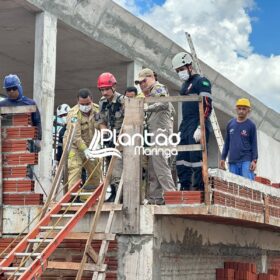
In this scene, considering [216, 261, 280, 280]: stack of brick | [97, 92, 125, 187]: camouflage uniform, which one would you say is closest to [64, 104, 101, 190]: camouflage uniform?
[97, 92, 125, 187]: camouflage uniform

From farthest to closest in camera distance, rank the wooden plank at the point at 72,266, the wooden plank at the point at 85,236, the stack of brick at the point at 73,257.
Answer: the stack of brick at the point at 73,257 → the wooden plank at the point at 85,236 → the wooden plank at the point at 72,266

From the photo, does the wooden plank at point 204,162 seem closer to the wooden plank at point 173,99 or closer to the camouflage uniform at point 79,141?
the wooden plank at point 173,99

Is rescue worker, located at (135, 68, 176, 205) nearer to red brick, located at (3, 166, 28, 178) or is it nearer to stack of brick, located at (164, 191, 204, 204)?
stack of brick, located at (164, 191, 204, 204)

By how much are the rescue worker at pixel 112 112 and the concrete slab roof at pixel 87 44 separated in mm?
4099

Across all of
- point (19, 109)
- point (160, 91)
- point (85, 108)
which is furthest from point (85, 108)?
point (160, 91)

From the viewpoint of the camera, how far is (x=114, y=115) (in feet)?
23.7

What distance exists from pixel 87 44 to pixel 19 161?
6.06m

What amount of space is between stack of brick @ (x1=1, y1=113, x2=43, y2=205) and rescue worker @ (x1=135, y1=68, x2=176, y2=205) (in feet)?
4.42

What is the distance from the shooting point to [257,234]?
9562 millimetres

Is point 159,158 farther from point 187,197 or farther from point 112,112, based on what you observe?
point 112,112

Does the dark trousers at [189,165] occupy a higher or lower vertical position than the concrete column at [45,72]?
lower

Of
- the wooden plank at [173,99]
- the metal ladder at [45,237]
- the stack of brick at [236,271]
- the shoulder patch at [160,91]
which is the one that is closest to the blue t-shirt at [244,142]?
the stack of brick at [236,271]

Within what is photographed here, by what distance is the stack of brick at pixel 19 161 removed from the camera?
721 centimetres

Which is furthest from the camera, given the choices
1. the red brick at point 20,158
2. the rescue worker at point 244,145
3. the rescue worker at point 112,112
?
the rescue worker at point 244,145
